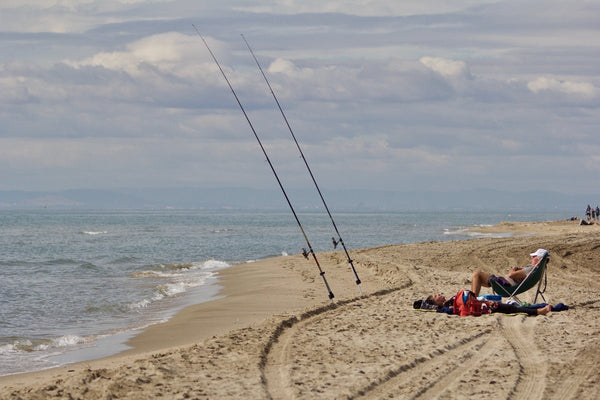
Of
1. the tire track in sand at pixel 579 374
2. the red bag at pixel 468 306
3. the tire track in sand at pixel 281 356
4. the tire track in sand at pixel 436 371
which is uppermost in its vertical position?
the red bag at pixel 468 306

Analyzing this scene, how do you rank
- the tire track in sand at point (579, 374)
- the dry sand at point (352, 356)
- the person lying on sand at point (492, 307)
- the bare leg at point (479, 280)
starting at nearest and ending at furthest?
1. the tire track in sand at point (579, 374)
2. the dry sand at point (352, 356)
3. the person lying on sand at point (492, 307)
4. the bare leg at point (479, 280)

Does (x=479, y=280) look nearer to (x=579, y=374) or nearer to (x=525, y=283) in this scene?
(x=525, y=283)

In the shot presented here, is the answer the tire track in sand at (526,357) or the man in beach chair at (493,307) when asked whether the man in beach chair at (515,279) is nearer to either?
the man in beach chair at (493,307)

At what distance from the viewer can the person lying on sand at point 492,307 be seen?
10.4 meters

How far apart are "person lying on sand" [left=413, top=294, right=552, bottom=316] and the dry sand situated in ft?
0.50

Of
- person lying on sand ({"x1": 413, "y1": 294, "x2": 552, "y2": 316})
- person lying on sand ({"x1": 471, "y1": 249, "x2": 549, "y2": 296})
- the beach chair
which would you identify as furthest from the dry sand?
person lying on sand ({"x1": 471, "y1": 249, "x2": 549, "y2": 296})

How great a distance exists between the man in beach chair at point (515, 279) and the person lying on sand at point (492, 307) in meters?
0.53

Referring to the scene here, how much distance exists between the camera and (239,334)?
29.7 feet

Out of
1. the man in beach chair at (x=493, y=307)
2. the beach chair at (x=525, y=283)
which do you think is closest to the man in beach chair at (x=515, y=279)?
the beach chair at (x=525, y=283)

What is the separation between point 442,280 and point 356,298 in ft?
11.4

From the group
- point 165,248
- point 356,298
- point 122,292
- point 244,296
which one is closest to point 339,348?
point 356,298

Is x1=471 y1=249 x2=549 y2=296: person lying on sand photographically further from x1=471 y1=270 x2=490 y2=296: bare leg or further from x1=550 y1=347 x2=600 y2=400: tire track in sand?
x1=550 y1=347 x2=600 y2=400: tire track in sand

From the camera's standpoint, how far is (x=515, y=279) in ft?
36.9

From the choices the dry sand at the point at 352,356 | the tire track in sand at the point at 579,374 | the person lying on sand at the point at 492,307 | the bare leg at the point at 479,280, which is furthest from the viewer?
the bare leg at the point at 479,280
